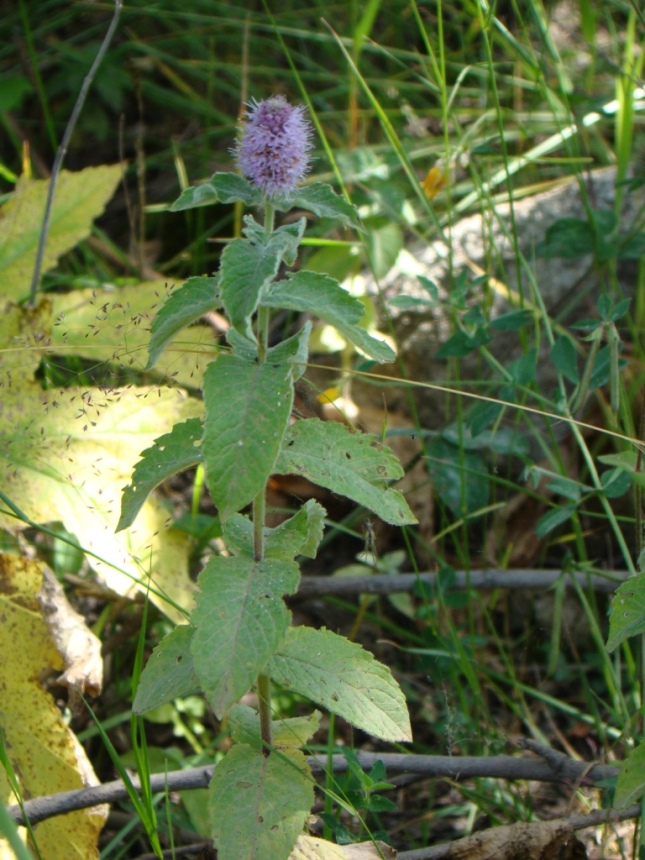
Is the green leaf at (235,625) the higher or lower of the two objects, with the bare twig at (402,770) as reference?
higher

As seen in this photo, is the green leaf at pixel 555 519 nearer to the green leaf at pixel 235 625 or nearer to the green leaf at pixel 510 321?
the green leaf at pixel 510 321

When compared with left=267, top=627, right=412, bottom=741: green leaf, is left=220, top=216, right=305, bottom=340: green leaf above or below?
above

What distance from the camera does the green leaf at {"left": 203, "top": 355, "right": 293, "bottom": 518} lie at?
993mm

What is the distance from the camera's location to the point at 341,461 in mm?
1177

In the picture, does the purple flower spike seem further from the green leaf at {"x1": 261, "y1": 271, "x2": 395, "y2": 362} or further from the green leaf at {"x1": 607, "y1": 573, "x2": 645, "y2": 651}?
the green leaf at {"x1": 607, "y1": 573, "x2": 645, "y2": 651}

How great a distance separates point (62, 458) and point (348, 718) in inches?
32.9

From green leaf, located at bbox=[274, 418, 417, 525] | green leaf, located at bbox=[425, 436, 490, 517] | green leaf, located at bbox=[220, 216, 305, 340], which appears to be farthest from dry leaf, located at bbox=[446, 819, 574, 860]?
green leaf, located at bbox=[220, 216, 305, 340]

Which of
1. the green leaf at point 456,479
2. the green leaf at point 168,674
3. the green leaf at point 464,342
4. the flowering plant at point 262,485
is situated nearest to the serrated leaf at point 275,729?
the flowering plant at point 262,485

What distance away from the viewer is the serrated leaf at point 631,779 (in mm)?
1216

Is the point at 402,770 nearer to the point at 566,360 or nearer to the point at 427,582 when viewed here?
the point at 427,582

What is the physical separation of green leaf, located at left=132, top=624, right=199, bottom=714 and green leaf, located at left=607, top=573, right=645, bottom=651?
1.87 ft

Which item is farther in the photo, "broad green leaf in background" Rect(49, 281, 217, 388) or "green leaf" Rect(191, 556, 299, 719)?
"broad green leaf in background" Rect(49, 281, 217, 388)

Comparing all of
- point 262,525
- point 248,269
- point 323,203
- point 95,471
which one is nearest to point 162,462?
point 262,525

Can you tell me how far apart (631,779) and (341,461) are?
58 centimetres
